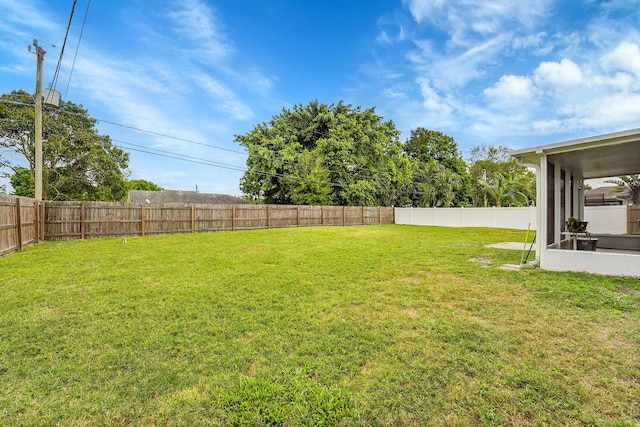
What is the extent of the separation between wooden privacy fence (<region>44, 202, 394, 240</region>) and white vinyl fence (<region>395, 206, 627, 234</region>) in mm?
6774

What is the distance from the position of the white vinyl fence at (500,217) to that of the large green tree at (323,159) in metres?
3.78

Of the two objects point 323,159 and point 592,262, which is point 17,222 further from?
point 323,159

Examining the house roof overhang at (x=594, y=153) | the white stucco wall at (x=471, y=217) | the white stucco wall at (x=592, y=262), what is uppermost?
the house roof overhang at (x=594, y=153)

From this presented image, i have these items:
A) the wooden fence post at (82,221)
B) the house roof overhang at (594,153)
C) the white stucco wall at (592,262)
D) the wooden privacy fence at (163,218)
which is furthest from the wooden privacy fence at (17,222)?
the white stucco wall at (592,262)

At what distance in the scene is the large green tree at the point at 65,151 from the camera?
1673cm

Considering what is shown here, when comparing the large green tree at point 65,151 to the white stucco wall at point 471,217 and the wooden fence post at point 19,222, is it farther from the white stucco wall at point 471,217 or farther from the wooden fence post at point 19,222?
the white stucco wall at point 471,217

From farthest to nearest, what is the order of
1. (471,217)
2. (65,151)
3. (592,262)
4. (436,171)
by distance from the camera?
(436,171), (471,217), (65,151), (592,262)

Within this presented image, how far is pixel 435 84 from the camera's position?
47.5ft

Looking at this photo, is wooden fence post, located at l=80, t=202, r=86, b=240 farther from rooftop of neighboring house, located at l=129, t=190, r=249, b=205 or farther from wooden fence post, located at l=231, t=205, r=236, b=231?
rooftop of neighboring house, located at l=129, t=190, r=249, b=205

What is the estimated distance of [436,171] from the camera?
2631 cm

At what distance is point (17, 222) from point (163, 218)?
5.30 m

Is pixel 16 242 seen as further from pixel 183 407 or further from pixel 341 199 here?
pixel 341 199

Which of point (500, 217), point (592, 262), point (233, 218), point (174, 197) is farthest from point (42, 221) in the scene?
point (500, 217)

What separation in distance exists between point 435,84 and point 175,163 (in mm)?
17443
